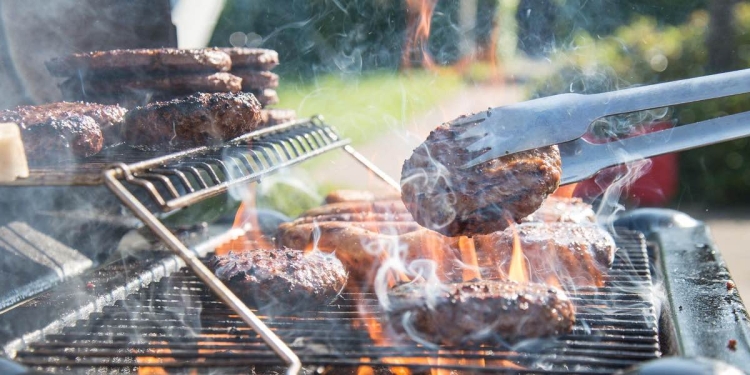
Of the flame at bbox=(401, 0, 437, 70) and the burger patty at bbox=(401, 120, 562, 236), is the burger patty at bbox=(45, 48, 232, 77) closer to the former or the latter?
the burger patty at bbox=(401, 120, 562, 236)

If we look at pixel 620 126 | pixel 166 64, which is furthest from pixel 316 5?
pixel 166 64

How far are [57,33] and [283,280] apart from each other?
245 cm

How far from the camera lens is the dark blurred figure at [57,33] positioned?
384 centimetres

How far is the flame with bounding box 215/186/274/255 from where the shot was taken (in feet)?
13.2

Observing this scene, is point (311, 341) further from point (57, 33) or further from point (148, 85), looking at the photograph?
point (57, 33)

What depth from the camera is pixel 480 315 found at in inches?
92.0

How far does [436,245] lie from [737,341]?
1.31 m

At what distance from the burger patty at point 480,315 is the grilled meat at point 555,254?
27.8 inches

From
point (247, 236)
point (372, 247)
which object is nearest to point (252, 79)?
point (247, 236)

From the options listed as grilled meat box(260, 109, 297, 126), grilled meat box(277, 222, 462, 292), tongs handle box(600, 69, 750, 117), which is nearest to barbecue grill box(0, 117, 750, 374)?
grilled meat box(277, 222, 462, 292)

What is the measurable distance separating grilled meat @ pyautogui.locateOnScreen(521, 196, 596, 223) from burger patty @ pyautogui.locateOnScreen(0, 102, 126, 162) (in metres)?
2.15

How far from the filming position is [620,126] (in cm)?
687

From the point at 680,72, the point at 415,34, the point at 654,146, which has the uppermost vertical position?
the point at 415,34

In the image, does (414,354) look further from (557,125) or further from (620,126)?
(620,126)
